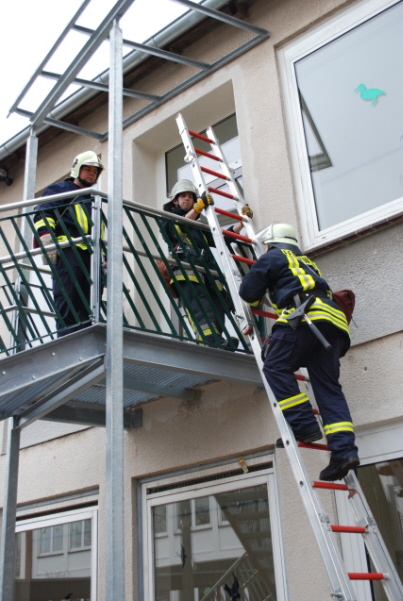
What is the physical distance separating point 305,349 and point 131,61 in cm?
407

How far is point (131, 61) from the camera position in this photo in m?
7.02

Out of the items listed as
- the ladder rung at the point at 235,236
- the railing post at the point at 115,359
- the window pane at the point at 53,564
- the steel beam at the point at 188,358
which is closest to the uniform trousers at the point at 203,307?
the steel beam at the point at 188,358

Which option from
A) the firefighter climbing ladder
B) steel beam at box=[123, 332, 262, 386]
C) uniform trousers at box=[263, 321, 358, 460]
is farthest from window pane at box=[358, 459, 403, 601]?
steel beam at box=[123, 332, 262, 386]

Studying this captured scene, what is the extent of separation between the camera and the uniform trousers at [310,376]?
12.9ft

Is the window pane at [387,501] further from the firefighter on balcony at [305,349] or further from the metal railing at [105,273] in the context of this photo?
the metal railing at [105,273]

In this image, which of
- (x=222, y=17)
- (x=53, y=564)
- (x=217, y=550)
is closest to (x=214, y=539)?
(x=217, y=550)

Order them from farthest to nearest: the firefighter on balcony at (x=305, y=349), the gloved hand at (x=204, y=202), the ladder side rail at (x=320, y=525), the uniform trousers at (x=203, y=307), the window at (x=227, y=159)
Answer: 1. the window at (x=227, y=159)
2. the gloved hand at (x=204, y=202)
3. the uniform trousers at (x=203, y=307)
4. the firefighter on balcony at (x=305, y=349)
5. the ladder side rail at (x=320, y=525)

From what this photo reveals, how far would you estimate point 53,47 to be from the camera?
5512 mm

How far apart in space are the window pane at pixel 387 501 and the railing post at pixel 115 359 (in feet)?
5.68

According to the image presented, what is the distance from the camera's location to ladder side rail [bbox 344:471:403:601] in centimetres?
361

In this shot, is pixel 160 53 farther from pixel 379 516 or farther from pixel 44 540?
pixel 44 540

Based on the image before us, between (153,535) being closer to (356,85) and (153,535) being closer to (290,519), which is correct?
(290,519)

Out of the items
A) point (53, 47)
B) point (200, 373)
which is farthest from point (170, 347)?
point (53, 47)

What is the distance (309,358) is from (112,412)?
1183 mm
